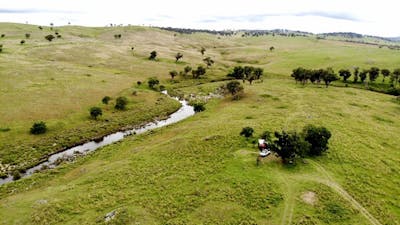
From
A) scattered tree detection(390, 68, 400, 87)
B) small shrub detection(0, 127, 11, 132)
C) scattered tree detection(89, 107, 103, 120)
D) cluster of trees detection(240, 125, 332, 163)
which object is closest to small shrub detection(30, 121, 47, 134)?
small shrub detection(0, 127, 11, 132)

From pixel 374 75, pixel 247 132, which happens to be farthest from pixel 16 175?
pixel 374 75

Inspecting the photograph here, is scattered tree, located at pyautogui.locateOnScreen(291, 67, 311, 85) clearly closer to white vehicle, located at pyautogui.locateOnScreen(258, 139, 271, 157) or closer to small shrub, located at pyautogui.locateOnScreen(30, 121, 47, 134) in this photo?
white vehicle, located at pyautogui.locateOnScreen(258, 139, 271, 157)

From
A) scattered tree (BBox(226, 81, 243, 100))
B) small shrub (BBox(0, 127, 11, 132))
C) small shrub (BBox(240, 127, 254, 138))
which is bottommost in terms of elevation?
small shrub (BBox(0, 127, 11, 132))

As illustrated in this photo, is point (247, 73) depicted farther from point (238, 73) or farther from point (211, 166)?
point (211, 166)

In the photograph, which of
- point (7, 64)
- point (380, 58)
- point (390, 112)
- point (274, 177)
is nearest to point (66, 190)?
point (274, 177)

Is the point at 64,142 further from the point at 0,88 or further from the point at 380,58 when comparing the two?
the point at 380,58

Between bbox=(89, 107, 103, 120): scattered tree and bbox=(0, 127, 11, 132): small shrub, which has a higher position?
bbox=(89, 107, 103, 120): scattered tree
